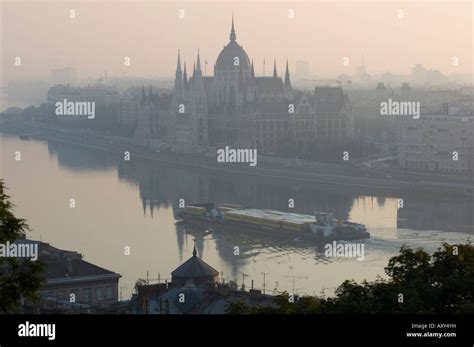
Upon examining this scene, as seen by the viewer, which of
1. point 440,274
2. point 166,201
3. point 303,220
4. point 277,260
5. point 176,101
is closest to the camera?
point 440,274

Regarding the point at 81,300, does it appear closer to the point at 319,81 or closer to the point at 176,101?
the point at 176,101

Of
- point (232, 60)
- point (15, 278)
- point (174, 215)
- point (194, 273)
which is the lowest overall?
point (174, 215)

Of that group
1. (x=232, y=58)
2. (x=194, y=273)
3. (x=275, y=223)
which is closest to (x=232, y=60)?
(x=232, y=58)

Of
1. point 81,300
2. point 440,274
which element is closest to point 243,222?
point 81,300

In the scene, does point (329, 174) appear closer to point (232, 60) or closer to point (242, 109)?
point (242, 109)

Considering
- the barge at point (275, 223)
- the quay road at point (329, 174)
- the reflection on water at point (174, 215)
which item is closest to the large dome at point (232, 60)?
the quay road at point (329, 174)

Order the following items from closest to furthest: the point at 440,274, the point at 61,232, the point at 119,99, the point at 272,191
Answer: the point at 440,274 → the point at 61,232 → the point at 272,191 → the point at 119,99
